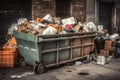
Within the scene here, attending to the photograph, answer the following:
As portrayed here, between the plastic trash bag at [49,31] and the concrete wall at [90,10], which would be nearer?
the plastic trash bag at [49,31]

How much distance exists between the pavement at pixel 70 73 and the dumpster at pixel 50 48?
0.27 metres

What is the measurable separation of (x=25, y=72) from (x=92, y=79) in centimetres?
241

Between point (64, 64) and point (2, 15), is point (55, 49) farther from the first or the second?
point (2, 15)

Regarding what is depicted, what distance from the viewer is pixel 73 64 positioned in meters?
9.09

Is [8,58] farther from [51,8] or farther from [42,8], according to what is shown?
[51,8]

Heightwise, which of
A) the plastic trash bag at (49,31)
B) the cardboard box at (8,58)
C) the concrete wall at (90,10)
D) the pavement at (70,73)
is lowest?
the pavement at (70,73)

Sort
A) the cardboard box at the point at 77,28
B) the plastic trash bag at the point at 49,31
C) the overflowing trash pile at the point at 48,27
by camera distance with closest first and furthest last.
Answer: the plastic trash bag at the point at 49,31 → the overflowing trash pile at the point at 48,27 → the cardboard box at the point at 77,28

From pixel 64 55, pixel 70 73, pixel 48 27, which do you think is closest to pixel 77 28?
pixel 64 55

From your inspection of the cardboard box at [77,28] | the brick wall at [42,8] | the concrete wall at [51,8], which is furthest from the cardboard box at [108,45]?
the brick wall at [42,8]

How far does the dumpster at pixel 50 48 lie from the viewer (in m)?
7.61

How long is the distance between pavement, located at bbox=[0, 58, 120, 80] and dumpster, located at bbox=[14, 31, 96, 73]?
0.88ft

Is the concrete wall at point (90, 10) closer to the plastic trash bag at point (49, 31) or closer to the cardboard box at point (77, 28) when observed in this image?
the cardboard box at point (77, 28)

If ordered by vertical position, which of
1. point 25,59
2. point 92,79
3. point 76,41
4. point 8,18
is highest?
point 8,18

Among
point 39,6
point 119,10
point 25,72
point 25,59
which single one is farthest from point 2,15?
point 119,10
